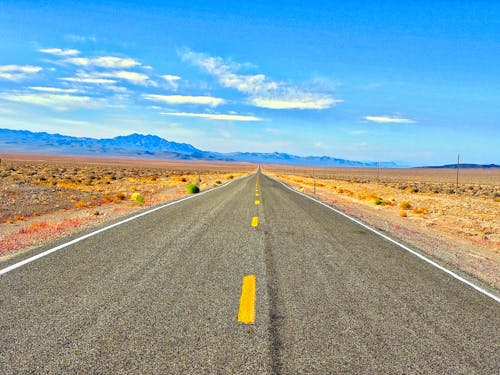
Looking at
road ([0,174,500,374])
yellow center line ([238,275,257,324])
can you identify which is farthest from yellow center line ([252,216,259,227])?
yellow center line ([238,275,257,324])

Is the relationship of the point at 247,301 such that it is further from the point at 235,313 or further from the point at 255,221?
the point at 255,221

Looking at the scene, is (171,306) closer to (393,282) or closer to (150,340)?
(150,340)

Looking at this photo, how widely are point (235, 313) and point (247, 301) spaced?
17.2 inches

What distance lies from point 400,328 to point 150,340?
2683mm

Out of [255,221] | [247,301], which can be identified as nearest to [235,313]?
[247,301]

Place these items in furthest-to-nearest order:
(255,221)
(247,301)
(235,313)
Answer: (255,221) < (247,301) < (235,313)

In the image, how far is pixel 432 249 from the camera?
9.82m

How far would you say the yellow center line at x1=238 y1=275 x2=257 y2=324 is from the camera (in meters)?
4.41

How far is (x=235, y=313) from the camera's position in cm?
455

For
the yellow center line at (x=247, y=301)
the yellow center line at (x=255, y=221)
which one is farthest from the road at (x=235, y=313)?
the yellow center line at (x=255, y=221)

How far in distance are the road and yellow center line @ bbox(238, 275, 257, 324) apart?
1.2 inches

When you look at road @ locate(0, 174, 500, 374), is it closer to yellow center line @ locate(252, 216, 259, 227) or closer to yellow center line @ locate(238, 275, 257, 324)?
yellow center line @ locate(238, 275, 257, 324)

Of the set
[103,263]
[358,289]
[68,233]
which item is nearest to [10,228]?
[68,233]

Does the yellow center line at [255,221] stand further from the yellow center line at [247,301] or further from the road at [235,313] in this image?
the yellow center line at [247,301]
